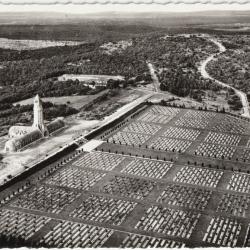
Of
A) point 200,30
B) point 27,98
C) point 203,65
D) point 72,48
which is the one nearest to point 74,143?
point 27,98

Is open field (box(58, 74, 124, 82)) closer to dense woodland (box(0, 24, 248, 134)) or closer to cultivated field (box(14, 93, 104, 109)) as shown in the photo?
dense woodland (box(0, 24, 248, 134))

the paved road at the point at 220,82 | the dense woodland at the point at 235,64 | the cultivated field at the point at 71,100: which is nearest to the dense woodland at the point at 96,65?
the cultivated field at the point at 71,100

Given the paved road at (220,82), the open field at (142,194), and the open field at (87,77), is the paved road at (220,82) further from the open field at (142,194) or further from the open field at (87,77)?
the open field at (87,77)

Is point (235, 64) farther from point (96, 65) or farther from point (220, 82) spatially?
point (96, 65)

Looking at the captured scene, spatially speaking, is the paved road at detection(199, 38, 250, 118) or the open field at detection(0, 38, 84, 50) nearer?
the paved road at detection(199, 38, 250, 118)

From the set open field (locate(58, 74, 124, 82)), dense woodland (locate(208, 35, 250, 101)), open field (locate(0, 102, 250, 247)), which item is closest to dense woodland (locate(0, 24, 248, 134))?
open field (locate(58, 74, 124, 82))
